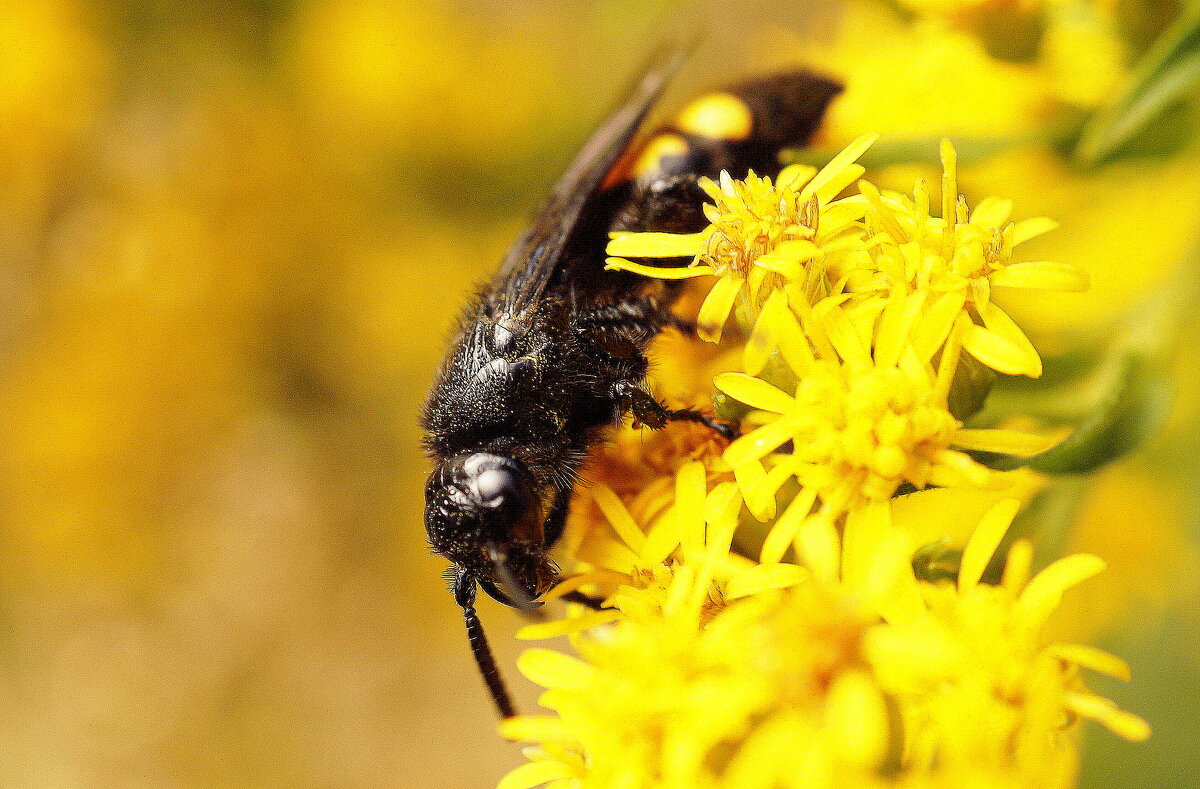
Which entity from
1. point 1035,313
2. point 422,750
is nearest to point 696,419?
point 1035,313

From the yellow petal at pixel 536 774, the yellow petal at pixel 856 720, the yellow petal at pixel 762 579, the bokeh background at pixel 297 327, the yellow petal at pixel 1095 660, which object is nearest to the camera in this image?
the yellow petal at pixel 856 720

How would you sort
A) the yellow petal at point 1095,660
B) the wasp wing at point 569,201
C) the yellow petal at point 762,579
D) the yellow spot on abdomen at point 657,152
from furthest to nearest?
the yellow spot on abdomen at point 657,152 < the wasp wing at point 569,201 < the yellow petal at point 762,579 < the yellow petal at point 1095,660

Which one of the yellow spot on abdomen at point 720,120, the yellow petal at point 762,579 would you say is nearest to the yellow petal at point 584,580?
the yellow petal at point 762,579

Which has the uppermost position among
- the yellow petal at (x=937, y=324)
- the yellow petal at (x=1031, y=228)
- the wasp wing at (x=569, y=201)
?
the wasp wing at (x=569, y=201)

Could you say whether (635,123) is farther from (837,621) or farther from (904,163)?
(837,621)

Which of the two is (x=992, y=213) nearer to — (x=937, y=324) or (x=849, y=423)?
(x=937, y=324)

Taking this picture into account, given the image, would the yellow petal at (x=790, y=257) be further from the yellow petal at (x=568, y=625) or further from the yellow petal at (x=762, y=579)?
the yellow petal at (x=568, y=625)

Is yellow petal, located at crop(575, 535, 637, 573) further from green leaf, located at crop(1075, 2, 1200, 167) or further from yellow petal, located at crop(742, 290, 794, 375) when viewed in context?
green leaf, located at crop(1075, 2, 1200, 167)

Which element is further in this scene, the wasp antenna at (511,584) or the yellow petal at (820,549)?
the wasp antenna at (511,584)

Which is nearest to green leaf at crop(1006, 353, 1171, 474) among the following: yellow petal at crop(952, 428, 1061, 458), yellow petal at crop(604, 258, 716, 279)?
yellow petal at crop(952, 428, 1061, 458)
